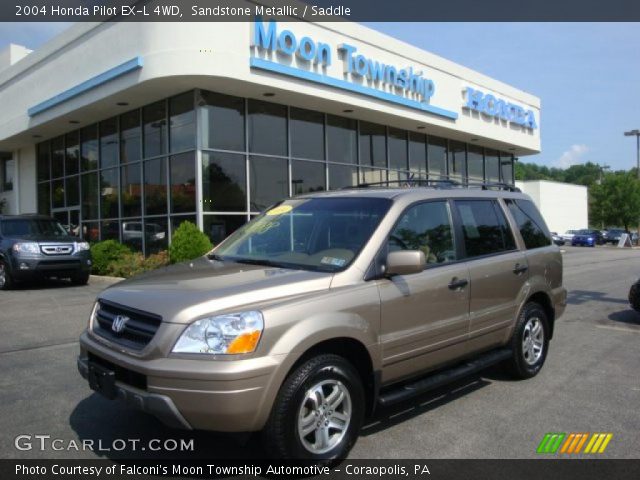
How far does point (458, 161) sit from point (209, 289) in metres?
21.2

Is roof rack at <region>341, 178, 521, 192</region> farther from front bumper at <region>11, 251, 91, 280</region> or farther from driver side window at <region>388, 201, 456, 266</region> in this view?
front bumper at <region>11, 251, 91, 280</region>

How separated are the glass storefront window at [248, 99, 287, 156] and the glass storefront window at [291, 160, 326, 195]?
2.17 feet

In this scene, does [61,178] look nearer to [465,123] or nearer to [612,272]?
[465,123]

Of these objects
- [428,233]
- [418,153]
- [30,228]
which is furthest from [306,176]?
[428,233]

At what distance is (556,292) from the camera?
235 inches

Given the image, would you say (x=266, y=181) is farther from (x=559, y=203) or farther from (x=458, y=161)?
(x=559, y=203)

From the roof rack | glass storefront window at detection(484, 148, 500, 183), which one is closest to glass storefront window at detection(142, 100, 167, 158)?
the roof rack

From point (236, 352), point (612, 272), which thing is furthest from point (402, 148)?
point (236, 352)

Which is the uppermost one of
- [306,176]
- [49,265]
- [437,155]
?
[437,155]

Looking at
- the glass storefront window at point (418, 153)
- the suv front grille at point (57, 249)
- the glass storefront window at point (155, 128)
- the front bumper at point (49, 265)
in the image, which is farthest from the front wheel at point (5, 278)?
the glass storefront window at point (418, 153)

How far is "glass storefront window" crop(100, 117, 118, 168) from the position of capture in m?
17.5

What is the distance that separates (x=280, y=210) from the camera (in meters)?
4.96

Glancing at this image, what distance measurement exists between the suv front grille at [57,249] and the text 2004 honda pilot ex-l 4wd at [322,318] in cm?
946
